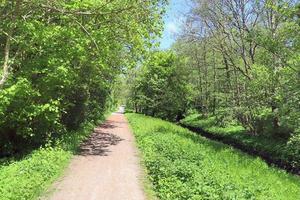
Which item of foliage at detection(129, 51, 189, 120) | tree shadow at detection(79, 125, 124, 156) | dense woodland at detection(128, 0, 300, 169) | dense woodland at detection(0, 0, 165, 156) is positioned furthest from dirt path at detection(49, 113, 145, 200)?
foliage at detection(129, 51, 189, 120)

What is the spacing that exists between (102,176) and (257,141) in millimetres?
17586

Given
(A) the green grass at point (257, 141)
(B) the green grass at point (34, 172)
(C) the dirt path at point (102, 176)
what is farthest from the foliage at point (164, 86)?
(B) the green grass at point (34, 172)

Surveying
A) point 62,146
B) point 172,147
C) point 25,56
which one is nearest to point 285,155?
point 172,147

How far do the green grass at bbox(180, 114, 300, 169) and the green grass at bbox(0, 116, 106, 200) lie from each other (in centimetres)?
1060

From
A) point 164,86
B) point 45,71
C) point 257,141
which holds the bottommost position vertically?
point 257,141

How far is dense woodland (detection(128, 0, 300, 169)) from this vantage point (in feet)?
66.1

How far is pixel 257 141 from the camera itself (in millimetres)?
29641

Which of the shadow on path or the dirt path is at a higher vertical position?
the shadow on path

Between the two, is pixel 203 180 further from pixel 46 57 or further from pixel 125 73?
pixel 125 73

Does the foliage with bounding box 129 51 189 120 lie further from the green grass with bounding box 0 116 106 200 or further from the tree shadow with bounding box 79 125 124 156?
the green grass with bounding box 0 116 106 200

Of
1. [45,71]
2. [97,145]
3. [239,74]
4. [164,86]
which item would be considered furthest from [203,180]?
[164,86]

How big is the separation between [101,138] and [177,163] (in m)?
12.8

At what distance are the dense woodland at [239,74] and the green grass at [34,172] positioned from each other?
961 cm

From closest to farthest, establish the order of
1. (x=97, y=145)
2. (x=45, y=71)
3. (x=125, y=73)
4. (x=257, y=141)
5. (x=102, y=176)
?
(x=102, y=176) → (x=45, y=71) → (x=97, y=145) → (x=125, y=73) → (x=257, y=141)
